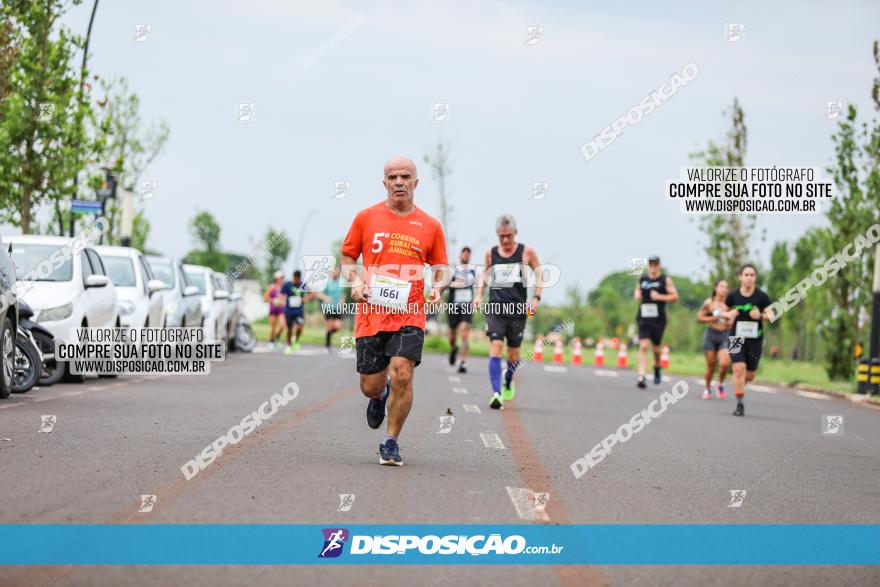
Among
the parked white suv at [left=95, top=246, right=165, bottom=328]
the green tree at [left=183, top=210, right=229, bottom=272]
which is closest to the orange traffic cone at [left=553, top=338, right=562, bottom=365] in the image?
the parked white suv at [left=95, top=246, right=165, bottom=328]

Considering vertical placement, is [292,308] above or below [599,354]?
above

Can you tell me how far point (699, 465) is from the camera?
987 cm

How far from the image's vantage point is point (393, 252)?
350 inches

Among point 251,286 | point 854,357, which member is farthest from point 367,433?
point 251,286

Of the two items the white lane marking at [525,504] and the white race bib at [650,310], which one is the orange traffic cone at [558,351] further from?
the white lane marking at [525,504]

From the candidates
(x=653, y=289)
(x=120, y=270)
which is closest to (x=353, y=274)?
(x=120, y=270)

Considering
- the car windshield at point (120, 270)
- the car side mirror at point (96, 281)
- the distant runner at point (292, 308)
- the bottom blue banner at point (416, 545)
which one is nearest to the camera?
the bottom blue banner at point (416, 545)

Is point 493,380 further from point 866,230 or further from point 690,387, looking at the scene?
point 866,230

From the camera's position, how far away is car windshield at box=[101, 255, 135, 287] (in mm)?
19484

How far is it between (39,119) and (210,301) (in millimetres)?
5261

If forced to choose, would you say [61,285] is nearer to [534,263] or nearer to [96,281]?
[96,281]

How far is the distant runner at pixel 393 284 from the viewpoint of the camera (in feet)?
28.8

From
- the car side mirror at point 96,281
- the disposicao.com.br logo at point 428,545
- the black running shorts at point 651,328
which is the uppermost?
the car side mirror at point 96,281

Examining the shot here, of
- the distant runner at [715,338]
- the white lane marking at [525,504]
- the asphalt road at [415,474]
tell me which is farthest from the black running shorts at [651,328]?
the white lane marking at [525,504]
